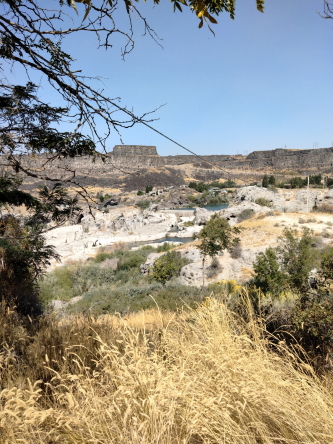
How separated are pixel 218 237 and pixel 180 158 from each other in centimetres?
10367

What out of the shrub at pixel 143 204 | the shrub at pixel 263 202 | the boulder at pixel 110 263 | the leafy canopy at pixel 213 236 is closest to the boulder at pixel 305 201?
the shrub at pixel 263 202

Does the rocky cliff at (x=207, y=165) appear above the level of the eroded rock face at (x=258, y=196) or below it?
above

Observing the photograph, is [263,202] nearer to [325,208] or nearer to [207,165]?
[325,208]

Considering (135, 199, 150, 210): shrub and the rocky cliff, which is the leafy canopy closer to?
(135, 199, 150, 210): shrub

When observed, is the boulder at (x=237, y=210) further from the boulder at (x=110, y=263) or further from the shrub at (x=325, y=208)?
the boulder at (x=110, y=263)

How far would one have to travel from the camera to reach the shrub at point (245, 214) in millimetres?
28172

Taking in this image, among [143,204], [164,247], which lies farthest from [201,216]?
[143,204]

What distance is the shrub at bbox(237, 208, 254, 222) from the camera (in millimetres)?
28172

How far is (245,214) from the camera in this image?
28453 mm

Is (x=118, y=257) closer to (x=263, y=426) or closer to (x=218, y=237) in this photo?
(x=218, y=237)

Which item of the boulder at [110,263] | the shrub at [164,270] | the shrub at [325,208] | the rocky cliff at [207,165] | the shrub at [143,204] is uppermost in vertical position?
the rocky cliff at [207,165]

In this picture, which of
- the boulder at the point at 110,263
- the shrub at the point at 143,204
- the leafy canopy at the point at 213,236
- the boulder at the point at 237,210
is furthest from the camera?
the shrub at the point at 143,204

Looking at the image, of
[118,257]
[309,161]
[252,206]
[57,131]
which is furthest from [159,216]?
[309,161]

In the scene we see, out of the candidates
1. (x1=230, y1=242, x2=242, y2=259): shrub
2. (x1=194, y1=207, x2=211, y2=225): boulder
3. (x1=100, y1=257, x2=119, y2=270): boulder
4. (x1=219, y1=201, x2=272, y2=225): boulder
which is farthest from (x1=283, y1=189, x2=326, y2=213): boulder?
(x1=100, y1=257, x2=119, y2=270): boulder
